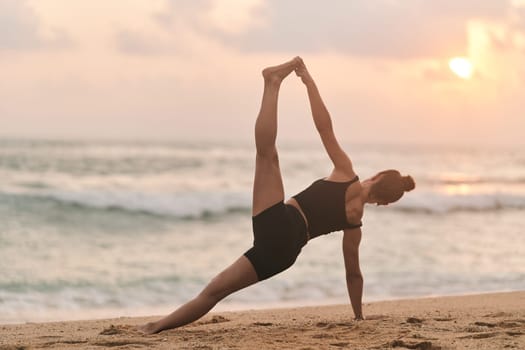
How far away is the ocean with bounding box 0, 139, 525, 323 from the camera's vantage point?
376 inches

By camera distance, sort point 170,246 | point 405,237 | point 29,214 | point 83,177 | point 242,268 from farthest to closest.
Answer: point 83,177 → point 29,214 → point 405,237 → point 170,246 → point 242,268

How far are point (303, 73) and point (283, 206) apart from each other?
1.02 m

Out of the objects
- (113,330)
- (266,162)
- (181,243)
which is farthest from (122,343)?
(181,243)

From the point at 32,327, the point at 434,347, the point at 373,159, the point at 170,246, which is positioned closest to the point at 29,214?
the point at 170,246

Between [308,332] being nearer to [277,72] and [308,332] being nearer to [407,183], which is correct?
[407,183]

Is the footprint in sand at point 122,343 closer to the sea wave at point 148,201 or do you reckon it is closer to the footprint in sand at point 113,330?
the footprint in sand at point 113,330

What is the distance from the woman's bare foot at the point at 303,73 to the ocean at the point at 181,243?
3750 millimetres

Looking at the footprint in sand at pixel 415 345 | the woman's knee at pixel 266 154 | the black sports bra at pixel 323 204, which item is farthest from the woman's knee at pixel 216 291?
the footprint in sand at pixel 415 345

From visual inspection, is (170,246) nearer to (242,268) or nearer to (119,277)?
(119,277)

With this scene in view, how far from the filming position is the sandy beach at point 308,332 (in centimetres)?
508

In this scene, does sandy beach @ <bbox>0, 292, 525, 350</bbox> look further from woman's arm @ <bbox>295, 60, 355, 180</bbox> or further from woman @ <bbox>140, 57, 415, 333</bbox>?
woman's arm @ <bbox>295, 60, 355, 180</bbox>

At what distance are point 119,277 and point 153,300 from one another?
1.28 meters

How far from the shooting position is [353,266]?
19.2ft

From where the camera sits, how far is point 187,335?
221 inches
